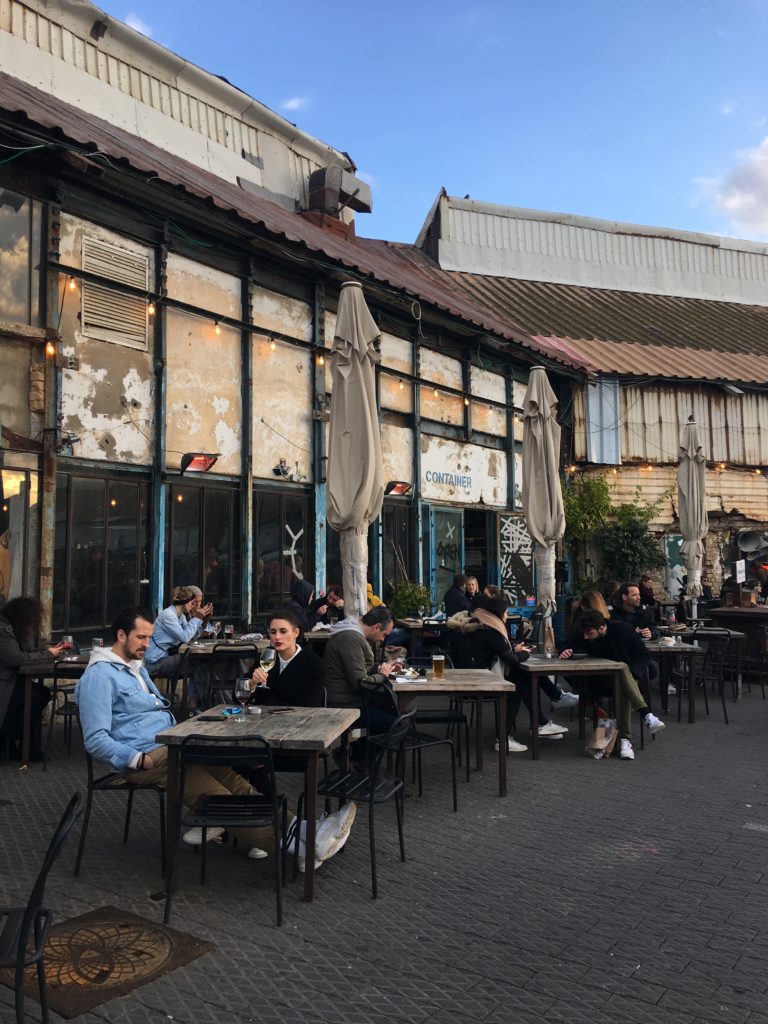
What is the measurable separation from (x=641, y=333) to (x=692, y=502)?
34.2 feet

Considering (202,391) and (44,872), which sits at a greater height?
(202,391)

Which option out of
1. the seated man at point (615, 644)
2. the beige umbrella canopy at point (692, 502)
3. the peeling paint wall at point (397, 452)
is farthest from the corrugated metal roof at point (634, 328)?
the seated man at point (615, 644)

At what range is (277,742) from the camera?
4242 mm

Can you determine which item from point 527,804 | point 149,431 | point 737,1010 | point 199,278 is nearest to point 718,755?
point 527,804

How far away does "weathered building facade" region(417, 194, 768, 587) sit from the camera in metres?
21.8

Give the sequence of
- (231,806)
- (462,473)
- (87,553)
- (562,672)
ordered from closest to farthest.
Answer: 1. (231,806)
2. (562,672)
3. (87,553)
4. (462,473)

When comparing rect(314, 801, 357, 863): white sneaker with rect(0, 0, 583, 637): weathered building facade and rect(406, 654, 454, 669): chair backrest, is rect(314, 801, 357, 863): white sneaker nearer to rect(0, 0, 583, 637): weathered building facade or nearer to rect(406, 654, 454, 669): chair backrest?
rect(406, 654, 454, 669): chair backrest

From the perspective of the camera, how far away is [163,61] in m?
16.2

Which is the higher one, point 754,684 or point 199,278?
point 199,278

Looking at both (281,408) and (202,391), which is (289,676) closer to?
(202,391)

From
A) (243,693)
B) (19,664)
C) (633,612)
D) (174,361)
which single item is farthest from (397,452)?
(243,693)

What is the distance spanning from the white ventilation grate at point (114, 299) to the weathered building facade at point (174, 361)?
0.03 meters

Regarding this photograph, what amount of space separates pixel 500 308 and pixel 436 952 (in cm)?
2122

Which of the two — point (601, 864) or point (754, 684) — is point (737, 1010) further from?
point (754, 684)
